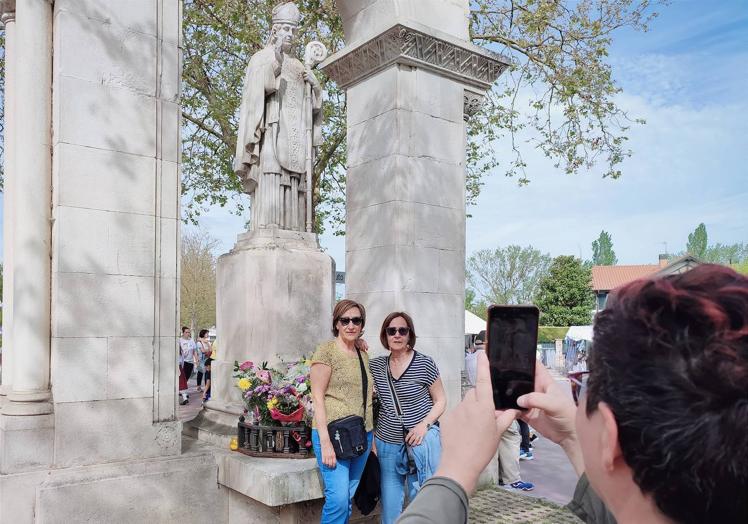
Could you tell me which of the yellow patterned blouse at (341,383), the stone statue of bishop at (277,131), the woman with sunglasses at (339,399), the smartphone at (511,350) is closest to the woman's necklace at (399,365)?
the woman with sunglasses at (339,399)

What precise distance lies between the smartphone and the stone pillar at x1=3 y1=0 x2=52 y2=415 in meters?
3.87

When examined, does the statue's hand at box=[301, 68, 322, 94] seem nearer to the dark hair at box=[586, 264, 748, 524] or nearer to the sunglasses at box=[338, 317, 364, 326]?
the sunglasses at box=[338, 317, 364, 326]

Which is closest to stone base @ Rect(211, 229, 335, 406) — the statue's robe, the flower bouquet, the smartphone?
the statue's robe

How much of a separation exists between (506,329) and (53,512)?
12.7 feet

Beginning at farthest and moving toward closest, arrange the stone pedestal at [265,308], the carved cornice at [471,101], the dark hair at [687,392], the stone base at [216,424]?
the carved cornice at [471,101] → the stone pedestal at [265,308] → the stone base at [216,424] → the dark hair at [687,392]

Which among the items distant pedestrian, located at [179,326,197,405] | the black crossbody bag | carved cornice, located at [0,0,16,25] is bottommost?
distant pedestrian, located at [179,326,197,405]

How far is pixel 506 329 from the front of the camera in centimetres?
147

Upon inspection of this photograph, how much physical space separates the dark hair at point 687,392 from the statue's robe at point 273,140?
18.2 feet

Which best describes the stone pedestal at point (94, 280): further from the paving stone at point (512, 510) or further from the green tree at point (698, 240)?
the green tree at point (698, 240)

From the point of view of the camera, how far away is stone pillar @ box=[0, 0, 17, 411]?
470 cm

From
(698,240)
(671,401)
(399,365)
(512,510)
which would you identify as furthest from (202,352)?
(698,240)

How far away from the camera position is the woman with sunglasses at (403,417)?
463 cm

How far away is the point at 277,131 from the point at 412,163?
1426 mm

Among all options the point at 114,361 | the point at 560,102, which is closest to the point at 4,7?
the point at 114,361
